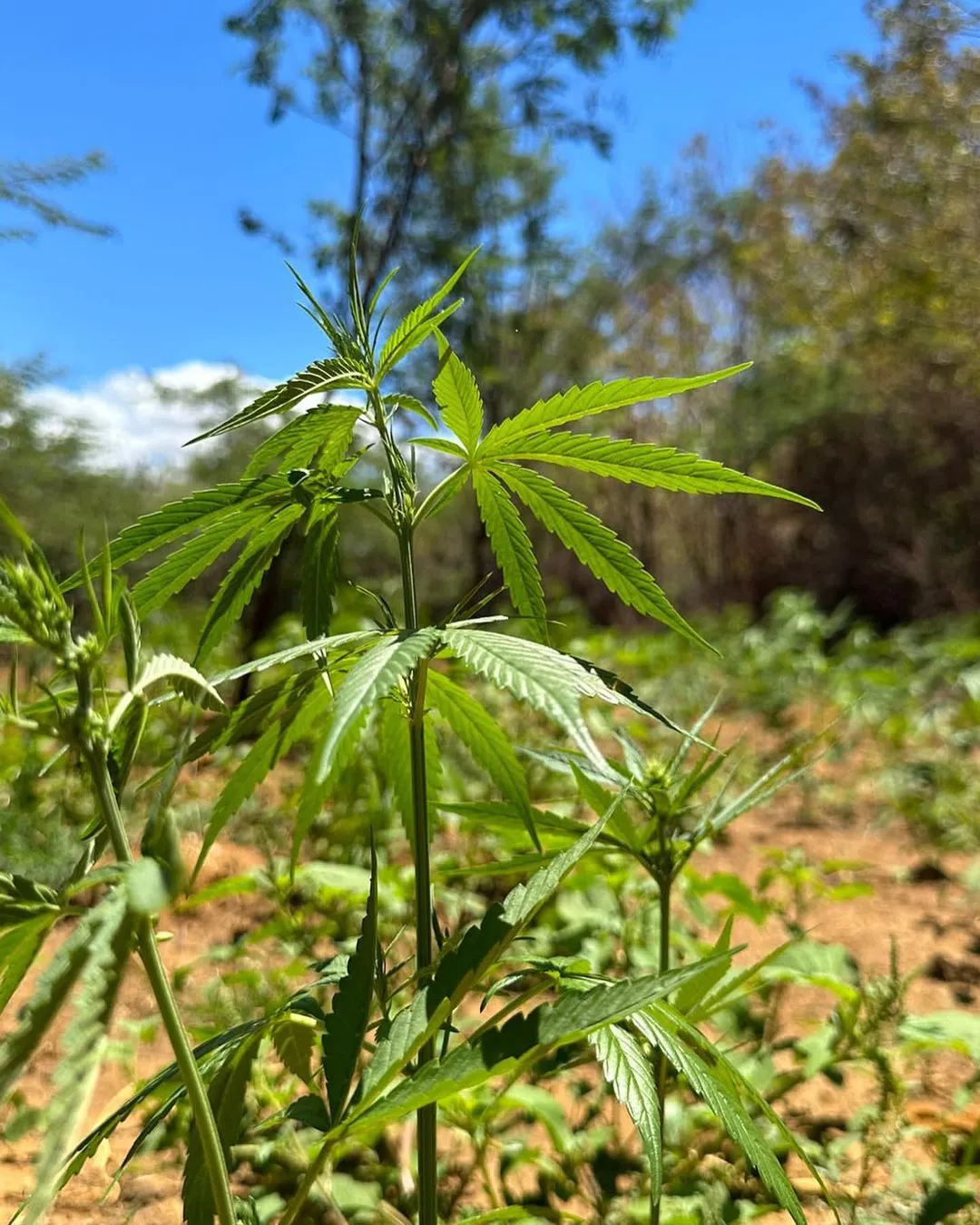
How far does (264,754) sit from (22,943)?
0.19 meters

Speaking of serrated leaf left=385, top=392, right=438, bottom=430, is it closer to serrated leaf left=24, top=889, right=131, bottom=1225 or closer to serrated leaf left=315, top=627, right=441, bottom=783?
serrated leaf left=315, top=627, right=441, bottom=783

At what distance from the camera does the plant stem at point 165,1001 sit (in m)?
0.50

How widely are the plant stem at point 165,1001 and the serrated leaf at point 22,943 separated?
5cm

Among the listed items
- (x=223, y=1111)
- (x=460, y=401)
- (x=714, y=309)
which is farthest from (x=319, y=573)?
(x=714, y=309)

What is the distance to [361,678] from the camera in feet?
1.67

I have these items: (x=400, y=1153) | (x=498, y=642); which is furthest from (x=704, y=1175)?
(x=498, y=642)

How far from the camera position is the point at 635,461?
685 mm

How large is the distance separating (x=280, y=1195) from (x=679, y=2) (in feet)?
29.2

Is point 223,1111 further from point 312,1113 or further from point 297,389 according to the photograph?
point 297,389

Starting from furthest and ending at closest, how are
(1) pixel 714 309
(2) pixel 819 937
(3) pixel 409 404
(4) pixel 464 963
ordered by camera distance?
(1) pixel 714 309 < (2) pixel 819 937 < (3) pixel 409 404 < (4) pixel 464 963

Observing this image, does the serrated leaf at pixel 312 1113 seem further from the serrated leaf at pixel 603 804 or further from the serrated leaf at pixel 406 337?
the serrated leaf at pixel 406 337

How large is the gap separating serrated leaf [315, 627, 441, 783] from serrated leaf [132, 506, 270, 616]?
155 mm

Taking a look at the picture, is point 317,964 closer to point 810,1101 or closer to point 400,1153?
point 400,1153

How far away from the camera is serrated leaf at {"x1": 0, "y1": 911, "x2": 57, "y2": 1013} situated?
1.69 ft
